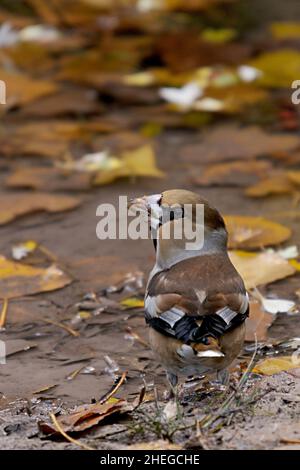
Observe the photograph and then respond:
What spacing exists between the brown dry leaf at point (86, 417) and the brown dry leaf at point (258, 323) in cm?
120

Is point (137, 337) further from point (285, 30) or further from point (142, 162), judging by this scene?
point (285, 30)

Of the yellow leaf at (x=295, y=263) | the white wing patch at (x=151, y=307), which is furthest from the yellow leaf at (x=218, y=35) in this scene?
the white wing patch at (x=151, y=307)

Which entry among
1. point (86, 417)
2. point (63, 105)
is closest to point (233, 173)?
point (63, 105)

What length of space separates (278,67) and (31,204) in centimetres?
332

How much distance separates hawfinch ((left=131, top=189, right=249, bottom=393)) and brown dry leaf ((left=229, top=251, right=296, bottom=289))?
115cm

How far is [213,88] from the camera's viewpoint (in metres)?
9.07

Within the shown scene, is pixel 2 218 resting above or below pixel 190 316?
below

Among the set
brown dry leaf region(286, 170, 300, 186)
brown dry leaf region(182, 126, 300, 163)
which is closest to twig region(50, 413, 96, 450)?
brown dry leaf region(286, 170, 300, 186)

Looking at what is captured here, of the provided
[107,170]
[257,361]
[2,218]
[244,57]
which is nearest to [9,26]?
[244,57]

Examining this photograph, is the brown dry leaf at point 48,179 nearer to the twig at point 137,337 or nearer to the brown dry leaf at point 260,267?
the brown dry leaf at point 260,267

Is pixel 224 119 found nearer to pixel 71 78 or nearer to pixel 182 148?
pixel 182 148

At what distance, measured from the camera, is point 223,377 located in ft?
14.8

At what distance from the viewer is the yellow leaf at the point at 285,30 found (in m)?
9.97
